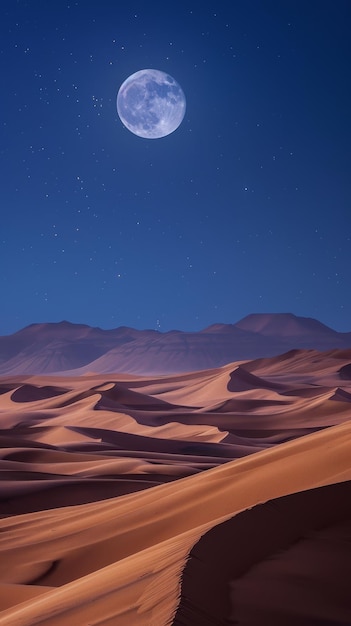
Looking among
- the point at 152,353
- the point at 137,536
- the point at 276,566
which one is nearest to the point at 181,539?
the point at 276,566

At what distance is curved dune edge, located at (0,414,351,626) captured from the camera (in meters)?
2.97

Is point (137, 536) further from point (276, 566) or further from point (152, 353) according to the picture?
point (152, 353)

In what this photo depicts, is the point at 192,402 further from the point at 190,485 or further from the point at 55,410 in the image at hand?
the point at 190,485

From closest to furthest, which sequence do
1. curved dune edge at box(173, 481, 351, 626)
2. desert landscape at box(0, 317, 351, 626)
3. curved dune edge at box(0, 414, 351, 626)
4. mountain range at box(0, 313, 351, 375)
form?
curved dune edge at box(173, 481, 351, 626) → desert landscape at box(0, 317, 351, 626) → curved dune edge at box(0, 414, 351, 626) → mountain range at box(0, 313, 351, 375)

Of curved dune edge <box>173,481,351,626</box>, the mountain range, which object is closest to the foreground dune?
curved dune edge <box>173,481,351,626</box>

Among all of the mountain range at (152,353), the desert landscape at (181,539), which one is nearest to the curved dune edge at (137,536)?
the desert landscape at (181,539)

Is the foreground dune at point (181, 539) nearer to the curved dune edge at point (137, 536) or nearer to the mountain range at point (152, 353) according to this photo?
A: the curved dune edge at point (137, 536)

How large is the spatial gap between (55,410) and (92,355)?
153 m

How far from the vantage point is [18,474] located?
44.1ft

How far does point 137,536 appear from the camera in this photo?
19.5 feet

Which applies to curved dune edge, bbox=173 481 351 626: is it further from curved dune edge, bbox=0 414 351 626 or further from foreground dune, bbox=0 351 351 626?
curved dune edge, bbox=0 414 351 626

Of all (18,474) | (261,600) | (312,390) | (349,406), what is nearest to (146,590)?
(261,600)

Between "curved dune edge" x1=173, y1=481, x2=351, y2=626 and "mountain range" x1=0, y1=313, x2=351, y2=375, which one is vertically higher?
"mountain range" x1=0, y1=313, x2=351, y2=375

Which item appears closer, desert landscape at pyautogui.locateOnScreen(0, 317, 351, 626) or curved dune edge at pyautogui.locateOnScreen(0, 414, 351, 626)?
desert landscape at pyautogui.locateOnScreen(0, 317, 351, 626)
